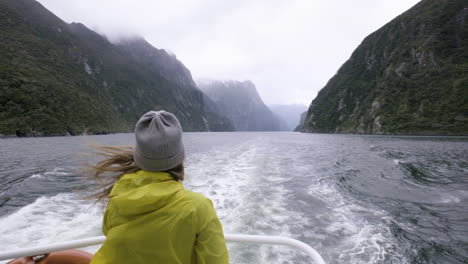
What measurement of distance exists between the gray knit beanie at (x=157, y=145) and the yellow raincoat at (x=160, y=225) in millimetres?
71

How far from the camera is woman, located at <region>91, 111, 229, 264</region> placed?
131cm

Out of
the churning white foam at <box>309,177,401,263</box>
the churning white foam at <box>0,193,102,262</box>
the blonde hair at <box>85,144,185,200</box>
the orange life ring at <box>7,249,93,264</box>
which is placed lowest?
the churning white foam at <box>309,177,401,263</box>

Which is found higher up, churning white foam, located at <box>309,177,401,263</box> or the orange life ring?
the orange life ring

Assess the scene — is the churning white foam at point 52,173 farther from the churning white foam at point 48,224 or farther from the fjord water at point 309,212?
the churning white foam at point 48,224

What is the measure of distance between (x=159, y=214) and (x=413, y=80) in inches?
3626

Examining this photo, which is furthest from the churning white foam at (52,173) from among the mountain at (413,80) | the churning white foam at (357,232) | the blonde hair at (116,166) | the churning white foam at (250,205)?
the mountain at (413,80)

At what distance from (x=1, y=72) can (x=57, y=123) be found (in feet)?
56.1

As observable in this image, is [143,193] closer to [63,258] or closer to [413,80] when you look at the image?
[63,258]

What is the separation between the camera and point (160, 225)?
1312 millimetres

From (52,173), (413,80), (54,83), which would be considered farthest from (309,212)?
(54,83)

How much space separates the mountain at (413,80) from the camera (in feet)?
198

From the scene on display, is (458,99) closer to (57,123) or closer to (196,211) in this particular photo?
(196,211)

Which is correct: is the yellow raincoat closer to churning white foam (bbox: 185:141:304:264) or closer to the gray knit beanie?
the gray knit beanie

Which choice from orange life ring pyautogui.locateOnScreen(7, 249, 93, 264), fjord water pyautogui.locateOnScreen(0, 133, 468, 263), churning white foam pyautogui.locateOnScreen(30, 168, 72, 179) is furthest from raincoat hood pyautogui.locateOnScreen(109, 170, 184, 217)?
churning white foam pyautogui.locateOnScreen(30, 168, 72, 179)
